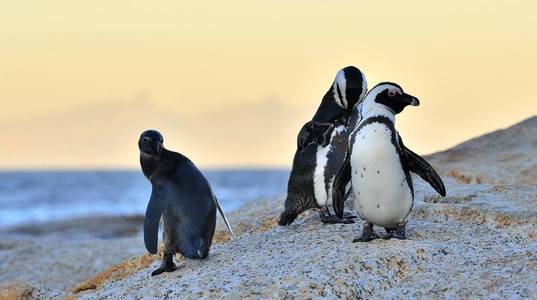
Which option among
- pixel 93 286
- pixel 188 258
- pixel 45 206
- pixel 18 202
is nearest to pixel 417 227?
pixel 188 258

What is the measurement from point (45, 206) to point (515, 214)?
110 ft

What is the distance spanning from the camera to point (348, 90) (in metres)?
6.34

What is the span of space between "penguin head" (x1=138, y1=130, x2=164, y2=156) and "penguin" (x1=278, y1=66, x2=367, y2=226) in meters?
1.24

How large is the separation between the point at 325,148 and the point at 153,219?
150 cm

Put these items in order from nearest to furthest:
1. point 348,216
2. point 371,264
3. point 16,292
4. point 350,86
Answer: point 371,264
point 350,86
point 348,216
point 16,292

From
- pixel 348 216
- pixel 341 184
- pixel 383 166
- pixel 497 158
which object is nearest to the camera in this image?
pixel 383 166

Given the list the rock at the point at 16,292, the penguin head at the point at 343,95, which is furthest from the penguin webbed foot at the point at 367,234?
the rock at the point at 16,292

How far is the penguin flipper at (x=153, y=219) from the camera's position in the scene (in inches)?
223

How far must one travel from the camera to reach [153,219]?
567 cm

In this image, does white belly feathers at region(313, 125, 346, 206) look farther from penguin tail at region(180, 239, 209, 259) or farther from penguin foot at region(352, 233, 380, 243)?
penguin tail at region(180, 239, 209, 259)

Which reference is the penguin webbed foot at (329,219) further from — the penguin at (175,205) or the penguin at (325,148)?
the penguin at (175,205)

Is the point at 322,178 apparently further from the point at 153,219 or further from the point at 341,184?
the point at 153,219

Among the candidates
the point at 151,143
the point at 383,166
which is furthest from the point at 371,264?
the point at 151,143

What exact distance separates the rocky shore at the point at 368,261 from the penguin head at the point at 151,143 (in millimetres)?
819
